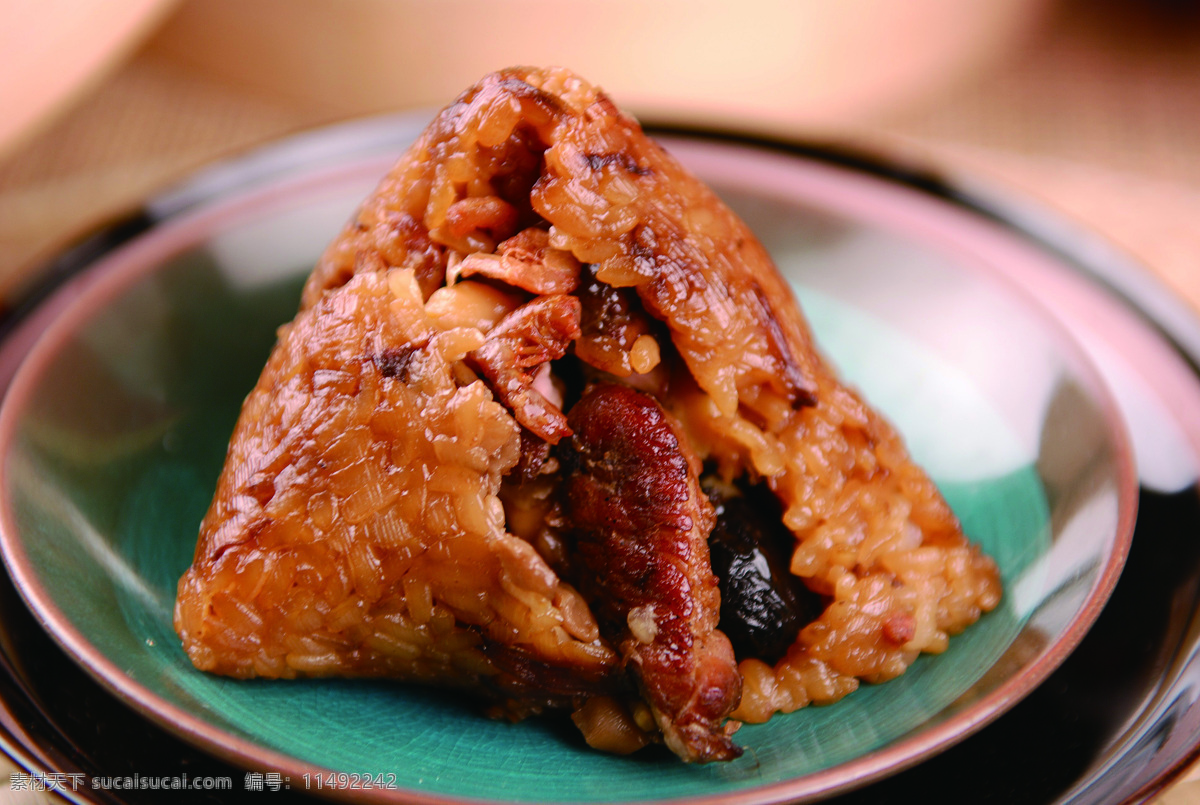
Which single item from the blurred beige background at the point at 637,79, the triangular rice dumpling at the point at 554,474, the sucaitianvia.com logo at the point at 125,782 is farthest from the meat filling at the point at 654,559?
the blurred beige background at the point at 637,79

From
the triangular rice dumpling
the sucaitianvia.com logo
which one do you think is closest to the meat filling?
the triangular rice dumpling

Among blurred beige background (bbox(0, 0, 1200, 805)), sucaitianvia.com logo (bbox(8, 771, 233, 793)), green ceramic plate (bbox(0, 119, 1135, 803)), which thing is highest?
blurred beige background (bbox(0, 0, 1200, 805))

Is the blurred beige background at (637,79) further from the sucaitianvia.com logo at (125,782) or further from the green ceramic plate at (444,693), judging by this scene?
the sucaitianvia.com logo at (125,782)

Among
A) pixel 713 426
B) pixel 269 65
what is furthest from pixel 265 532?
pixel 269 65

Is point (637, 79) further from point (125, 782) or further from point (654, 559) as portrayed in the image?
point (125, 782)

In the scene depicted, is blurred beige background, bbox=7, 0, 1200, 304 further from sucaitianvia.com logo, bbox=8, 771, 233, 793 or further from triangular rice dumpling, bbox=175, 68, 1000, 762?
sucaitianvia.com logo, bbox=8, 771, 233, 793

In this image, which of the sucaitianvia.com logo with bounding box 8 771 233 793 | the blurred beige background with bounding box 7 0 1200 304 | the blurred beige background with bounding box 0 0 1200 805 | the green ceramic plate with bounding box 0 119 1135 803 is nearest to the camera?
the sucaitianvia.com logo with bounding box 8 771 233 793
